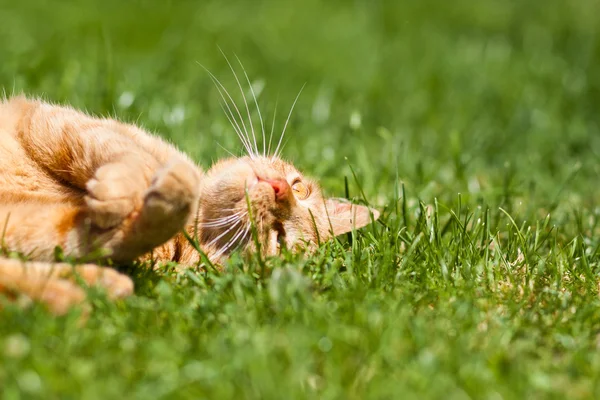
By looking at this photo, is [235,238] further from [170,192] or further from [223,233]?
[170,192]

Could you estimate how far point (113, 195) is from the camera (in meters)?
2.32

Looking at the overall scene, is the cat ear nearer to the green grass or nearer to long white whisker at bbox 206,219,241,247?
the green grass

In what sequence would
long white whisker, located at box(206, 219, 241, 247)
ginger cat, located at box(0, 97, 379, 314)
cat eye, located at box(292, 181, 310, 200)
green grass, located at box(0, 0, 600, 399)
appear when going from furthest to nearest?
1. cat eye, located at box(292, 181, 310, 200)
2. long white whisker, located at box(206, 219, 241, 247)
3. ginger cat, located at box(0, 97, 379, 314)
4. green grass, located at box(0, 0, 600, 399)

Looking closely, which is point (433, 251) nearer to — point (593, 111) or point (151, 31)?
point (593, 111)

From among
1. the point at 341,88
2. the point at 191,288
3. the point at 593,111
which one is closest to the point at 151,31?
the point at 341,88

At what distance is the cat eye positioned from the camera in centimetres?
320

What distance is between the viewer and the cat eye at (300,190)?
3195 mm

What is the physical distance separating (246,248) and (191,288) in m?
0.43

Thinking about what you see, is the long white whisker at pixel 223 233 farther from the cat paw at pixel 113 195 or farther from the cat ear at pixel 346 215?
the cat paw at pixel 113 195

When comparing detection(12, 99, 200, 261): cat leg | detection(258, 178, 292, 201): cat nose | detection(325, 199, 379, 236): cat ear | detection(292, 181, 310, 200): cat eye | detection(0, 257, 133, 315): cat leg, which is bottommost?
detection(325, 199, 379, 236): cat ear

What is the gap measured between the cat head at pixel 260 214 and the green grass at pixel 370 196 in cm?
13

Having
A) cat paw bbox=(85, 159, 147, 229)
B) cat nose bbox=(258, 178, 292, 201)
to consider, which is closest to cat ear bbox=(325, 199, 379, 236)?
cat nose bbox=(258, 178, 292, 201)

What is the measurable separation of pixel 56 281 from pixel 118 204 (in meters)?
0.30

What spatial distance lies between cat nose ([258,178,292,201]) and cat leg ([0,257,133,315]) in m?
0.82
